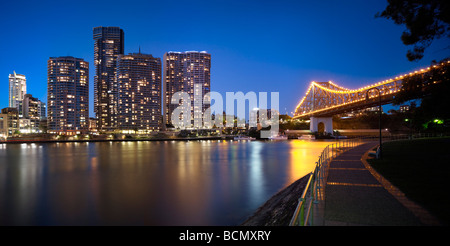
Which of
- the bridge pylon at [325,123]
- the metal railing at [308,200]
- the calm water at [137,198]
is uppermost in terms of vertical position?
the bridge pylon at [325,123]

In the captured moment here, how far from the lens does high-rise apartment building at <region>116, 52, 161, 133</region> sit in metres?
142

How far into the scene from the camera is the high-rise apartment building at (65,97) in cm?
14262

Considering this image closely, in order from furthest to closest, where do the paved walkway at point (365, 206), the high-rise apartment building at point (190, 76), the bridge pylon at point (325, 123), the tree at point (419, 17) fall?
the high-rise apartment building at point (190, 76), the bridge pylon at point (325, 123), the tree at point (419, 17), the paved walkway at point (365, 206)

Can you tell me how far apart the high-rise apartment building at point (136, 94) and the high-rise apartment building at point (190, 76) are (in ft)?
90.7

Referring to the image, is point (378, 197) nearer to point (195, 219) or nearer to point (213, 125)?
point (195, 219)

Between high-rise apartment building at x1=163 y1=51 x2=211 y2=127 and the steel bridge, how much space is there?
7962 cm

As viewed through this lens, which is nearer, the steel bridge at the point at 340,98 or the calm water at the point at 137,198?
the calm water at the point at 137,198

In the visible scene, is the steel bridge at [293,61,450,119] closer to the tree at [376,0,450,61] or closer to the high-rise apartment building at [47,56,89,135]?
the tree at [376,0,450,61]

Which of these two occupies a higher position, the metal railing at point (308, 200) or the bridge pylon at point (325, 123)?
the bridge pylon at point (325, 123)

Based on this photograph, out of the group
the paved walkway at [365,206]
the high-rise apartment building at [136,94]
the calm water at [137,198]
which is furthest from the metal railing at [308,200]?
the high-rise apartment building at [136,94]

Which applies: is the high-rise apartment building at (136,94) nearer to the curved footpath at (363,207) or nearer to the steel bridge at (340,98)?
the steel bridge at (340,98)

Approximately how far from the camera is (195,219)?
38.7ft
